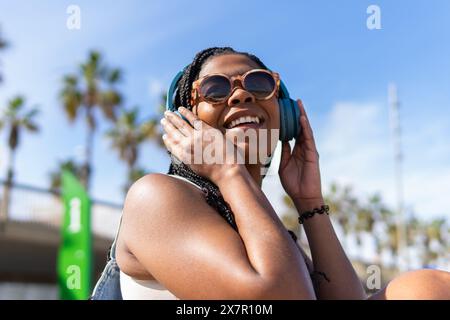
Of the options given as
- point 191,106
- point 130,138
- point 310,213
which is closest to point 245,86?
point 191,106

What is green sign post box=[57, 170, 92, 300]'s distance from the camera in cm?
1020

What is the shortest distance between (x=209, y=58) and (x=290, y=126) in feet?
1.56

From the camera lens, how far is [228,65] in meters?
2.23

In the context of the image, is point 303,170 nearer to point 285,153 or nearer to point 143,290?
point 285,153

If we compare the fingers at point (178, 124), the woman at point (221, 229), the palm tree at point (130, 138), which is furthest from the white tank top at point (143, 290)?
the palm tree at point (130, 138)

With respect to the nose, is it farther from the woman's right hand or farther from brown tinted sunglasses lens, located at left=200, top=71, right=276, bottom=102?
the woman's right hand

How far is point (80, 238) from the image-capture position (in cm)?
1054

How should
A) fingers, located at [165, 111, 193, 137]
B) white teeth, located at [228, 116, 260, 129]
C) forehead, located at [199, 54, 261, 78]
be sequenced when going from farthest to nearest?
forehead, located at [199, 54, 261, 78]
white teeth, located at [228, 116, 260, 129]
fingers, located at [165, 111, 193, 137]

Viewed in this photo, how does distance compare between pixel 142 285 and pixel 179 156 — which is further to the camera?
pixel 179 156

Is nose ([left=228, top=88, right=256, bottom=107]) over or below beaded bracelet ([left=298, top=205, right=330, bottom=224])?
over

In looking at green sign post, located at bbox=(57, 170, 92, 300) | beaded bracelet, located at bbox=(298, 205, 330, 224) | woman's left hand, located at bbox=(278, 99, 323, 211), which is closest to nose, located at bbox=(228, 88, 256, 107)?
woman's left hand, located at bbox=(278, 99, 323, 211)

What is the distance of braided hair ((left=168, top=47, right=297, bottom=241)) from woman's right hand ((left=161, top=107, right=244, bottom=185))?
0.06 meters
